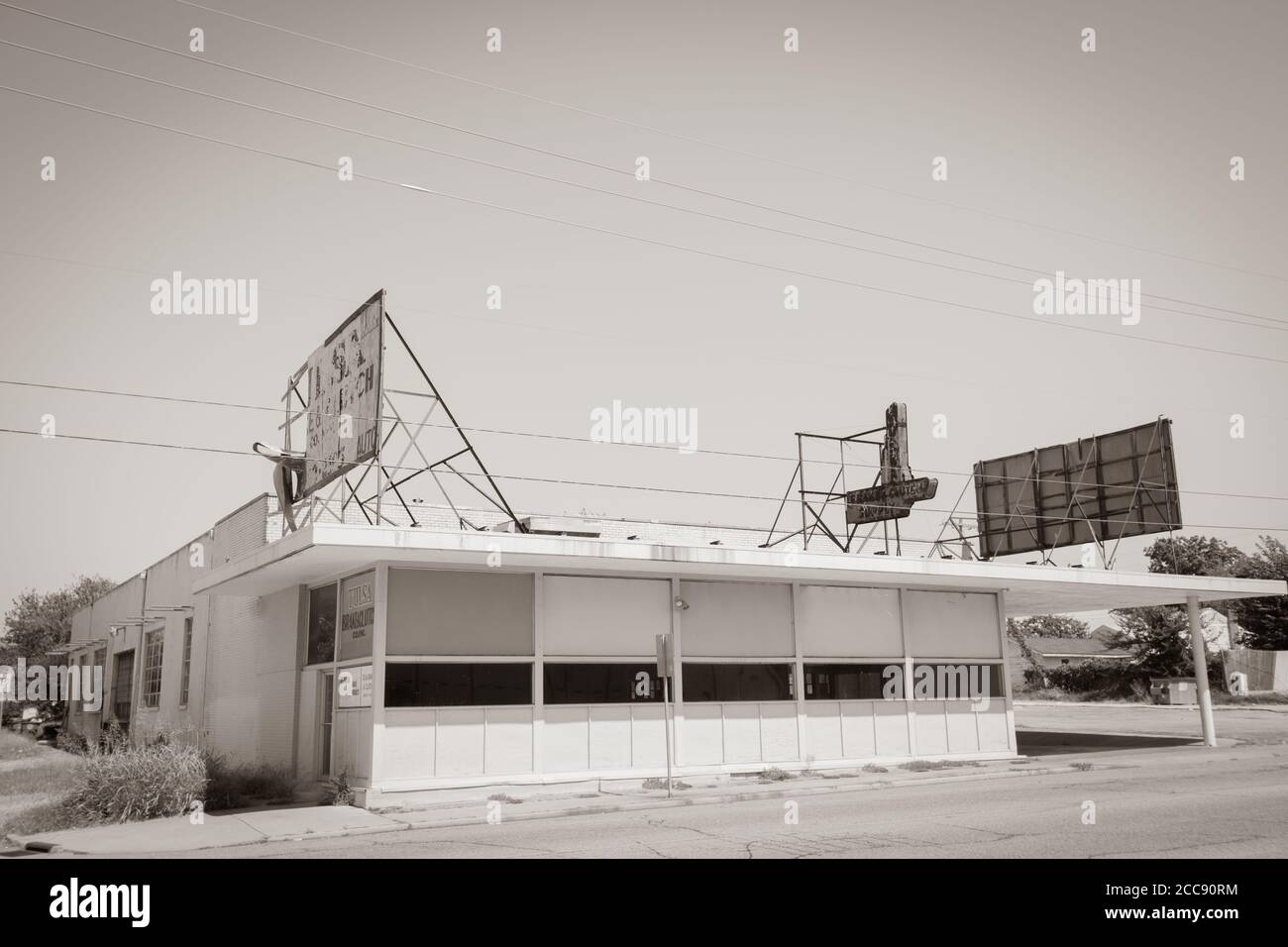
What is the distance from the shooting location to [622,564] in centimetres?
2016

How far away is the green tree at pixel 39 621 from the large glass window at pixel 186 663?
6000 cm

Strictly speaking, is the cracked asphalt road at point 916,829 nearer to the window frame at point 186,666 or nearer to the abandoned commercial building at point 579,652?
the abandoned commercial building at point 579,652

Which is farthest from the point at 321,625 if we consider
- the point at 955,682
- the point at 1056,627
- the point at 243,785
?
the point at 1056,627

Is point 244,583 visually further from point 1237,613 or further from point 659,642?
point 1237,613

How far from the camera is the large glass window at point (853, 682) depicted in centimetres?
2289

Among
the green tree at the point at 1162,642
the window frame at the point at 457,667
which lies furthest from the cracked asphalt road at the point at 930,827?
the green tree at the point at 1162,642

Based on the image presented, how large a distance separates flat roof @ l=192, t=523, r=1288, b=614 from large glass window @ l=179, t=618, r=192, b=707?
6.99m

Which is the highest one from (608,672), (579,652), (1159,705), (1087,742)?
(579,652)

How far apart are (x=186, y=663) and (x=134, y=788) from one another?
13.7 meters

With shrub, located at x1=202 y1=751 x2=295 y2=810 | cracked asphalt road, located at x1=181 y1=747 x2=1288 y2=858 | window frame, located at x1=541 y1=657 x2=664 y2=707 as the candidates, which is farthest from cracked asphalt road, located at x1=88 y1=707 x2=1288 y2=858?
shrub, located at x1=202 y1=751 x2=295 y2=810

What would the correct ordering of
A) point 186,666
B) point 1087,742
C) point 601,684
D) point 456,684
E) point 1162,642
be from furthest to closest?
point 1162,642 → point 1087,742 → point 186,666 → point 601,684 → point 456,684

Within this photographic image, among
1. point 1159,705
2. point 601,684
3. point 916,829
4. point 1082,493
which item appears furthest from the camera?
point 1159,705

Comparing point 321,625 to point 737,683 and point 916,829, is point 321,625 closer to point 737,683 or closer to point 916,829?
point 737,683
